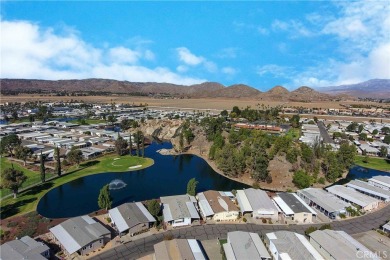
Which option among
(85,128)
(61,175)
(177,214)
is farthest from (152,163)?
(85,128)

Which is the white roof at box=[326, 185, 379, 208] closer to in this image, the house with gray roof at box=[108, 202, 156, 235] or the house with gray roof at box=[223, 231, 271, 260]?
the house with gray roof at box=[223, 231, 271, 260]

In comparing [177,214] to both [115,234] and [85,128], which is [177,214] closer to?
[115,234]

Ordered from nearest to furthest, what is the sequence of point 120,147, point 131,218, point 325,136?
point 131,218, point 120,147, point 325,136

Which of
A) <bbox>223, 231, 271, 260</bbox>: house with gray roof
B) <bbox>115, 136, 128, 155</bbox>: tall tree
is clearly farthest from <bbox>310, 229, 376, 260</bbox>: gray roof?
<bbox>115, 136, 128, 155</bbox>: tall tree

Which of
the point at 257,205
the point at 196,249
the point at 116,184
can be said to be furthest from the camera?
the point at 116,184

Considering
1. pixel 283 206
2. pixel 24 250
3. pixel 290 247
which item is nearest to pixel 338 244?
pixel 290 247

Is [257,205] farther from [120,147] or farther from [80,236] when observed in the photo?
[120,147]
